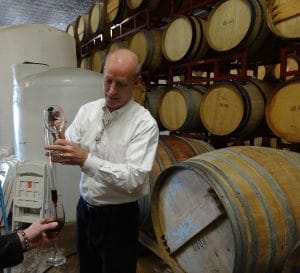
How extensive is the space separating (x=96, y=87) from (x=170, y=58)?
90cm

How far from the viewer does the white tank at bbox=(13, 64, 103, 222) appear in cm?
323

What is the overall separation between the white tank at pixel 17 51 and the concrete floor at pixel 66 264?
189 cm

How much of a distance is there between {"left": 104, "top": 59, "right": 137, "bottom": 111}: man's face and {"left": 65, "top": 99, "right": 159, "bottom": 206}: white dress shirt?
0.04 metres

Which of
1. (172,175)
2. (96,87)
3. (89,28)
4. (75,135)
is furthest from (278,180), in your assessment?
(89,28)

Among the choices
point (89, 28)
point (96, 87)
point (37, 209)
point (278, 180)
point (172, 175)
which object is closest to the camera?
point (278, 180)

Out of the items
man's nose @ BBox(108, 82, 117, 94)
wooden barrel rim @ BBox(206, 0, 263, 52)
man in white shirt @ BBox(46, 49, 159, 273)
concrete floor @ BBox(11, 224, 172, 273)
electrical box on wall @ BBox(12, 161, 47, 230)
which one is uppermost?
wooden barrel rim @ BBox(206, 0, 263, 52)

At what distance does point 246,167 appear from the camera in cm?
171

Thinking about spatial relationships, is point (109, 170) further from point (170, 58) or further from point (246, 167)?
point (170, 58)

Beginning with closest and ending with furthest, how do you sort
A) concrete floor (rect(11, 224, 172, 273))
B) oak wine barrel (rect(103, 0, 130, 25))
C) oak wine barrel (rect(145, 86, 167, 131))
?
1. concrete floor (rect(11, 224, 172, 273))
2. oak wine barrel (rect(145, 86, 167, 131))
3. oak wine barrel (rect(103, 0, 130, 25))

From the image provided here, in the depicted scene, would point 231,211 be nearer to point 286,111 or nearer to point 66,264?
point 286,111

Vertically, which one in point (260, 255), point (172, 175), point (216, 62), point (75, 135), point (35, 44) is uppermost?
point (35, 44)

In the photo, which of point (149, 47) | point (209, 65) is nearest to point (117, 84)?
point (149, 47)

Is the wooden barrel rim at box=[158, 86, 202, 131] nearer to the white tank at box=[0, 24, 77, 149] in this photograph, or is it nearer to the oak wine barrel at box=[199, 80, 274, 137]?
the oak wine barrel at box=[199, 80, 274, 137]

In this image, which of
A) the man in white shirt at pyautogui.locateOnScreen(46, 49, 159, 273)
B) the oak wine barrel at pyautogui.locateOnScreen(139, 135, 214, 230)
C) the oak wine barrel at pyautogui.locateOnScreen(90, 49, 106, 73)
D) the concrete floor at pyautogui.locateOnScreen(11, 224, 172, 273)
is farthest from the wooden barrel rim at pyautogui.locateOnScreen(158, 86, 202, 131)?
Answer: the oak wine barrel at pyautogui.locateOnScreen(90, 49, 106, 73)
